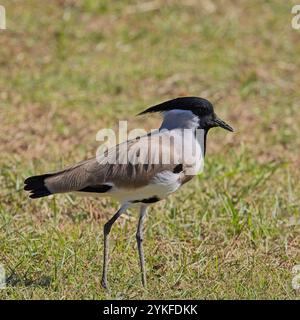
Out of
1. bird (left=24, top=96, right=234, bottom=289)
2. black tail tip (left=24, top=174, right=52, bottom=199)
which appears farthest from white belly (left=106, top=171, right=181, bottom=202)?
black tail tip (left=24, top=174, right=52, bottom=199)

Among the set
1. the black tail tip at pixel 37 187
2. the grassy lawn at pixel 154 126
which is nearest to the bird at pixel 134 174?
the black tail tip at pixel 37 187

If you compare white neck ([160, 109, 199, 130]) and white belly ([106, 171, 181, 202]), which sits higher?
white neck ([160, 109, 199, 130])

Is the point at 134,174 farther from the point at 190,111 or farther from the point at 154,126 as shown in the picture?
the point at 154,126

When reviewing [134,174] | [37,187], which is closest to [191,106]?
[134,174]

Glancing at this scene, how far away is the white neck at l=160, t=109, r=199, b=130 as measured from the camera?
16.7 ft

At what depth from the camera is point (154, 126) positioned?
7.87 metres

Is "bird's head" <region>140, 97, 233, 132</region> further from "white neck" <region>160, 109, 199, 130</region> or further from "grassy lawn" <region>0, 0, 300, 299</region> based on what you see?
"grassy lawn" <region>0, 0, 300, 299</region>

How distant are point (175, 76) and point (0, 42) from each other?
1788 millimetres

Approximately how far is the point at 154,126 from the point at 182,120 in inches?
109

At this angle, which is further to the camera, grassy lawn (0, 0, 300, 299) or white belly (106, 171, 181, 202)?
grassy lawn (0, 0, 300, 299)

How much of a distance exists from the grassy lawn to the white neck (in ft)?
2.56

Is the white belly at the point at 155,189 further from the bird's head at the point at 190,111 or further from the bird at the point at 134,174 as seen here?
the bird's head at the point at 190,111

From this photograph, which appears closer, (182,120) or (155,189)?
(155,189)

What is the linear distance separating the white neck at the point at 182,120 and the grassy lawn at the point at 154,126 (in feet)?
2.56
